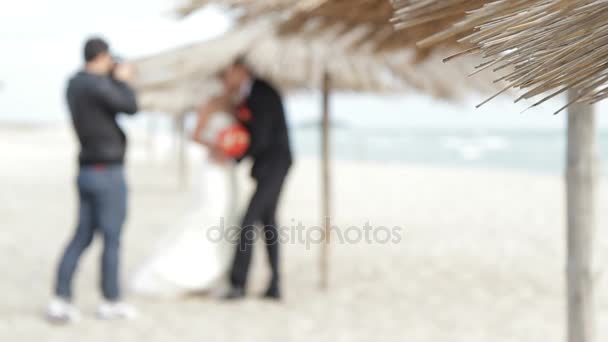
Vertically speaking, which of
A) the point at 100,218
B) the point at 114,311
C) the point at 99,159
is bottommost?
the point at 114,311

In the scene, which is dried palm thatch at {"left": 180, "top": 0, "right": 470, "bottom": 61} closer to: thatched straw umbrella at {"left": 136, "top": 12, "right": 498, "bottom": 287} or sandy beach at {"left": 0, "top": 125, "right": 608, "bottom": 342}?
thatched straw umbrella at {"left": 136, "top": 12, "right": 498, "bottom": 287}

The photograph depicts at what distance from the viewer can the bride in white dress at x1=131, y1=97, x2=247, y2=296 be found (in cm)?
368

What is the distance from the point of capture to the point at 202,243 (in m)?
3.77

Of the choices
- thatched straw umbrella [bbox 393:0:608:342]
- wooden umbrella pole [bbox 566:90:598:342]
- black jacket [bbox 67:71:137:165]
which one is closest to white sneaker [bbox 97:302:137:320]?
black jacket [bbox 67:71:137:165]

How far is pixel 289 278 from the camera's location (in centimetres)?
424

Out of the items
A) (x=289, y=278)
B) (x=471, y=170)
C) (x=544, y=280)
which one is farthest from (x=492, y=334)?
(x=471, y=170)

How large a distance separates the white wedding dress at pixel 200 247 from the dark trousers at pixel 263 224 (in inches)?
8.0

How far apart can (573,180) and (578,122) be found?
8.1 inches

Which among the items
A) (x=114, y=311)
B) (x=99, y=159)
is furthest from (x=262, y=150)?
(x=114, y=311)

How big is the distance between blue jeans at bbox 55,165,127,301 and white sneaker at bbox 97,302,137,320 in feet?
0.46

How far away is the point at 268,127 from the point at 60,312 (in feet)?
4.99

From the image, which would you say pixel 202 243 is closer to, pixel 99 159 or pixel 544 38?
pixel 99 159

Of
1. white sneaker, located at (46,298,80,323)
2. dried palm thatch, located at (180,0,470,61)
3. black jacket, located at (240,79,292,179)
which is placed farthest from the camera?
black jacket, located at (240,79,292,179)

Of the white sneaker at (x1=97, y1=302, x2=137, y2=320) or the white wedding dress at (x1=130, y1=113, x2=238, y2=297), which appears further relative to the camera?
the white wedding dress at (x1=130, y1=113, x2=238, y2=297)
